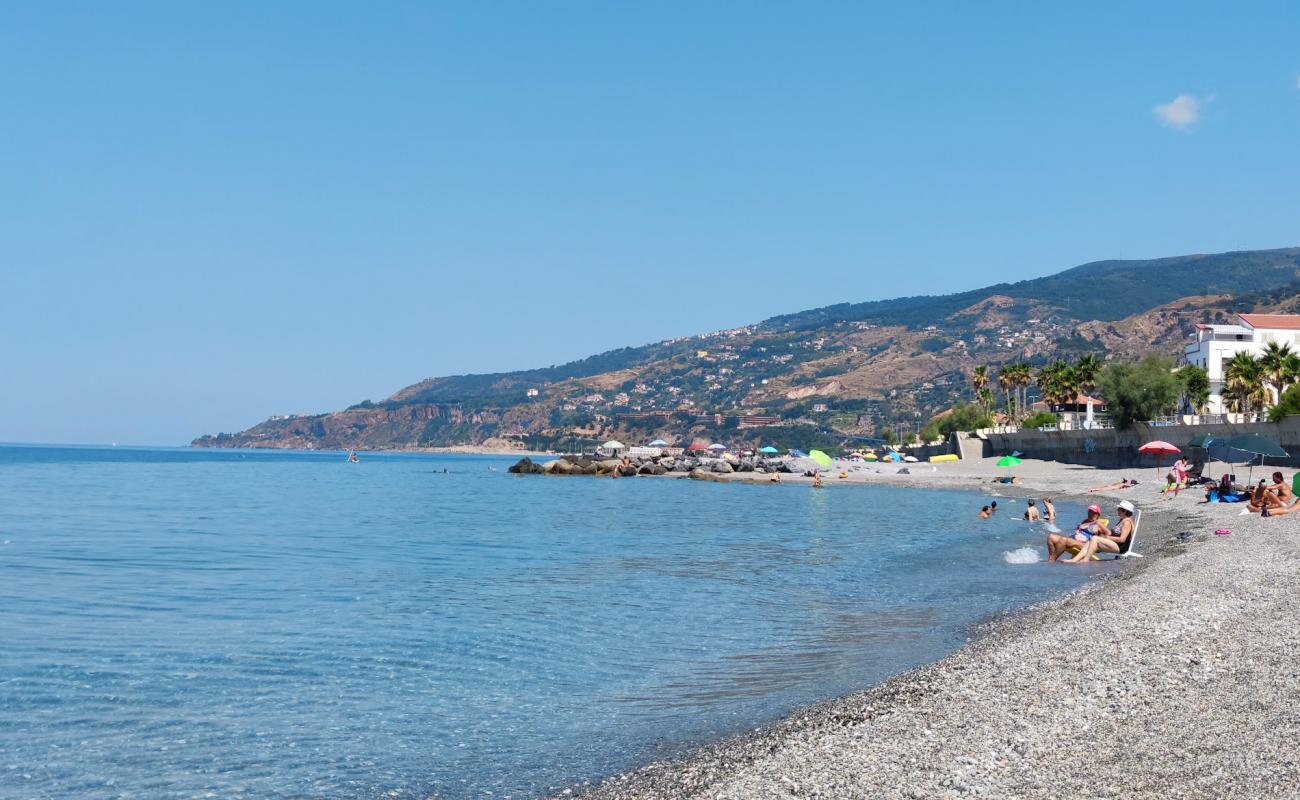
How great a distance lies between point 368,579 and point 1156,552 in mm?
16164

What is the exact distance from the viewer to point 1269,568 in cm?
1636

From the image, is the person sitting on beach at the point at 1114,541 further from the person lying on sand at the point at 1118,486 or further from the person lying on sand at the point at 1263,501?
the person lying on sand at the point at 1118,486

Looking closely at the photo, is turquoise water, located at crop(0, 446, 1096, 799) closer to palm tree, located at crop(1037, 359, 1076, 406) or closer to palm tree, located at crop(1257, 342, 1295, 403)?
palm tree, located at crop(1257, 342, 1295, 403)

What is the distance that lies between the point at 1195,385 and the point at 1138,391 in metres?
14.4

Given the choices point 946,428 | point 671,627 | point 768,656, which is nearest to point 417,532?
point 671,627

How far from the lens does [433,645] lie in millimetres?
14336

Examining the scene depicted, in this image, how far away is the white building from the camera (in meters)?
89.1

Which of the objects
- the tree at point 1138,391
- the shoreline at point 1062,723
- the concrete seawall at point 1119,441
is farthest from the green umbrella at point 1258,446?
the tree at point 1138,391

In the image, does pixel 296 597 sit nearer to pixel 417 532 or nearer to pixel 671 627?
pixel 671 627

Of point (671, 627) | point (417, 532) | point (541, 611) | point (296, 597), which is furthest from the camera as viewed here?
point (417, 532)

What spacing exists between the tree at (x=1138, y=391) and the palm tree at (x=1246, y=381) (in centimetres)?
343

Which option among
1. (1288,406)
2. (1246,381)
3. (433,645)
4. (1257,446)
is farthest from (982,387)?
(433,645)

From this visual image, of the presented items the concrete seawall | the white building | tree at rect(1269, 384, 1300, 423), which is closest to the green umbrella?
the concrete seawall

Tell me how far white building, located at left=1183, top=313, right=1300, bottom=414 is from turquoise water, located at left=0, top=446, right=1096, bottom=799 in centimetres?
6556
